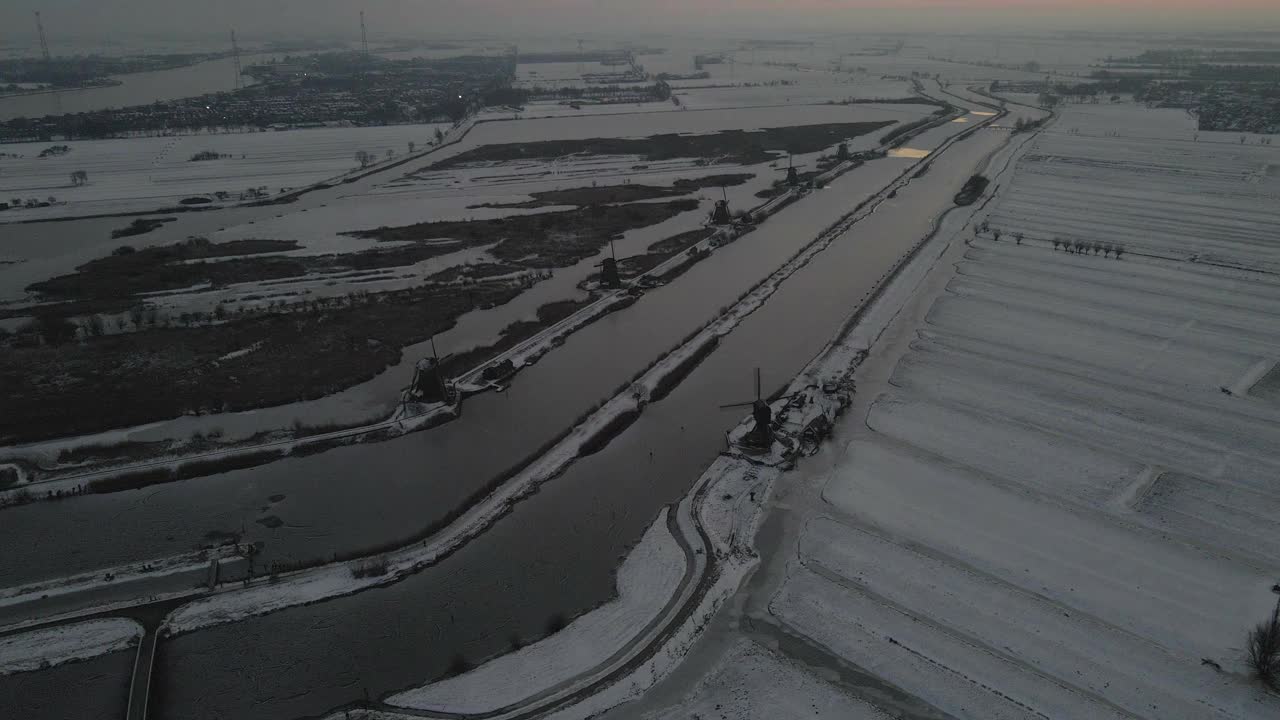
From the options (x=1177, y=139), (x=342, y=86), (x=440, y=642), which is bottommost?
(x=440, y=642)

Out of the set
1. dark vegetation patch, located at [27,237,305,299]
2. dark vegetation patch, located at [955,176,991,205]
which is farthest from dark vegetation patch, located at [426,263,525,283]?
dark vegetation patch, located at [955,176,991,205]

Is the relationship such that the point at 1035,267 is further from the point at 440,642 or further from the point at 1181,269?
the point at 440,642

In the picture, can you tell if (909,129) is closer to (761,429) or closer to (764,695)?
(761,429)

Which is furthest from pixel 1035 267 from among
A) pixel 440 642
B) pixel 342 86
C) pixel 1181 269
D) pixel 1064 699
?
pixel 342 86

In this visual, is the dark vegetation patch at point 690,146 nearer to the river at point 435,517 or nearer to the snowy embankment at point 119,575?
the river at point 435,517

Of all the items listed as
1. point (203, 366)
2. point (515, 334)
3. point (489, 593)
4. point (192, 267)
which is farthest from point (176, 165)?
point (489, 593)

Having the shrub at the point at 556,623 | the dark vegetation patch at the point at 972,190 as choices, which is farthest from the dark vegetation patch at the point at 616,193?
the shrub at the point at 556,623
